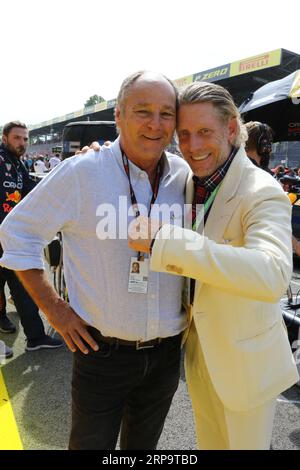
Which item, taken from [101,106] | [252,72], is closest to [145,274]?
[252,72]

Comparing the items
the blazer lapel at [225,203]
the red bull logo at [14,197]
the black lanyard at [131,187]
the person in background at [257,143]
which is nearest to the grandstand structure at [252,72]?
the red bull logo at [14,197]

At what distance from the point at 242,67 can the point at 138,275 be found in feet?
74.3

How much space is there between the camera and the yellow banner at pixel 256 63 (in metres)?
19.4

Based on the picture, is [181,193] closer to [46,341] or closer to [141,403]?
[141,403]

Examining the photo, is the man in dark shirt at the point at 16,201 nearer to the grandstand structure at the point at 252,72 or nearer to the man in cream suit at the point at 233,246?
the man in cream suit at the point at 233,246

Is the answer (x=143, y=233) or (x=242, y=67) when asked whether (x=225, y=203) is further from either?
(x=242, y=67)

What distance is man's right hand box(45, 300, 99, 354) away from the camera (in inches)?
59.0

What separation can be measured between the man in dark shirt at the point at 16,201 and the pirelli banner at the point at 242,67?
52.6 ft

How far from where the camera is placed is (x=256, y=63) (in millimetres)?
20656

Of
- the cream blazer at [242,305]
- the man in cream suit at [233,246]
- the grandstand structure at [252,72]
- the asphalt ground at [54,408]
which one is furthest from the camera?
the grandstand structure at [252,72]

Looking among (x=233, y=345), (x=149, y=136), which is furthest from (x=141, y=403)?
(x=149, y=136)

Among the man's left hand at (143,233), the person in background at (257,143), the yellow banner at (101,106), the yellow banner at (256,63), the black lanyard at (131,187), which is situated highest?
the yellow banner at (101,106)

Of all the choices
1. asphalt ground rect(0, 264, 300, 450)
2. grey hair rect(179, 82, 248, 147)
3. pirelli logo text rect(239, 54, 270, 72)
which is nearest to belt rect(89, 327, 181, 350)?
grey hair rect(179, 82, 248, 147)
